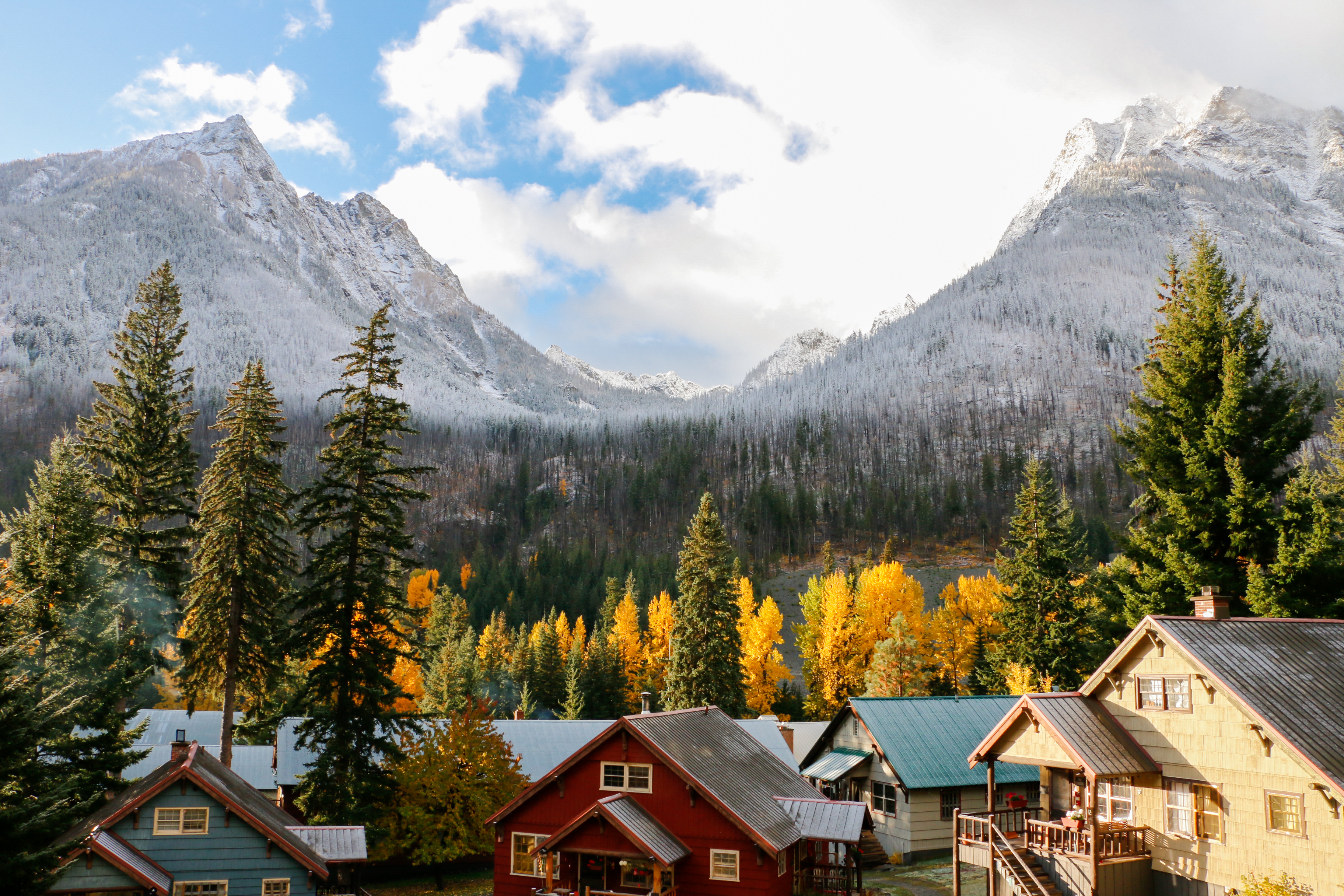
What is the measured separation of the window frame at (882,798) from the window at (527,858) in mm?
14723

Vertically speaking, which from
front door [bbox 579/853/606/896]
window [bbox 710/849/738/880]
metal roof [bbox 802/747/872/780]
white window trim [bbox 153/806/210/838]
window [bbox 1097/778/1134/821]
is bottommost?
front door [bbox 579/853/606/896]

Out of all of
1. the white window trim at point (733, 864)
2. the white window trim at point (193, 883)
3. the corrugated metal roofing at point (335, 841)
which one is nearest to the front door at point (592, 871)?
the white window trim at point (733, 864)

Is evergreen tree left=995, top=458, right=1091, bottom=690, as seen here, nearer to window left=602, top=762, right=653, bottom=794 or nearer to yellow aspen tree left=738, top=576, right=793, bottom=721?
yellow aspen tree left=738, top=576, right=793, bottom=721

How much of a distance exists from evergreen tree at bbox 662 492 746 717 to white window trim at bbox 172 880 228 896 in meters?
28.9

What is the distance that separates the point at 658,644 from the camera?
7781 centimetres

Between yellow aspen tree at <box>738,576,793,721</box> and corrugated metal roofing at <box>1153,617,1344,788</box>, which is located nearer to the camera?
corrugated metal roofing at <box>1153,617,1344,788</box>

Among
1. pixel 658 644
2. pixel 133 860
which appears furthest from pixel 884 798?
pixel 658 644

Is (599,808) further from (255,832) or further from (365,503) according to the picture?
(365,503)

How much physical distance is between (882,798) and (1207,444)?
1886 centimetres

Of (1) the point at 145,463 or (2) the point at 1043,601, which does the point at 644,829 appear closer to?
(1) the point at 145,463

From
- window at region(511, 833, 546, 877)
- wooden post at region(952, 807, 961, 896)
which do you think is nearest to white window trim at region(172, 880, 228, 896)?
window at region(511, 833, 546, 877)

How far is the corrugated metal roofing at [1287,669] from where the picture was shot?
17.4 m

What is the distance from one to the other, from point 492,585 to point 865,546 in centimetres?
6148

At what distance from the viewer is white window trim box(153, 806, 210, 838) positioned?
22.9 metres
